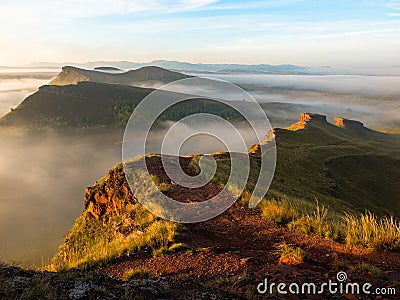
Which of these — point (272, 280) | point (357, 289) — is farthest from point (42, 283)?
point (357, 289)

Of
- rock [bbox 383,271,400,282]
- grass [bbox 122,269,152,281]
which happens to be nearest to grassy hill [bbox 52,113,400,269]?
rock [bbox 383,271,400,282]

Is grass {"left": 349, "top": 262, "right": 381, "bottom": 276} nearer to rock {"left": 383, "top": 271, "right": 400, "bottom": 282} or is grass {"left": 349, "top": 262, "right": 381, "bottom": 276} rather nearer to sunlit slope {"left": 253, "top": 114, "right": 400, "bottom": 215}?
rock {"left": 383, "top": 271, "right": 400, "bottom": 282}

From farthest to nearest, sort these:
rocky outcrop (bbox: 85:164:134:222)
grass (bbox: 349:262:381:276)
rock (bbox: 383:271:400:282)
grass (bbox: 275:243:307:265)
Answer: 1. rocky outcrop (bbox: 85:164:134:222)
2. grass (bbox: 275:243:307:265)
3. grass (bbox: 349:262:381:276)
4. rock (bbox: 383:271:400:282)

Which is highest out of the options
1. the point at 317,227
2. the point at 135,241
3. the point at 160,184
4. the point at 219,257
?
the point at 317,227

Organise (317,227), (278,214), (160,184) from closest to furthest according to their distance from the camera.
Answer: (317,227), (278,214), (160,184)

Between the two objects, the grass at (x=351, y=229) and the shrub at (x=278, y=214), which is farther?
the shrub at (x=278, y=214)

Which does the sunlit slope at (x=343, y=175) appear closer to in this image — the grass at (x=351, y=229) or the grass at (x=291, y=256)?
the grass at (x=351, y=229)

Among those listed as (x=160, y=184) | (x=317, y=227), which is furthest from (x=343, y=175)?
(x=317, y=227)

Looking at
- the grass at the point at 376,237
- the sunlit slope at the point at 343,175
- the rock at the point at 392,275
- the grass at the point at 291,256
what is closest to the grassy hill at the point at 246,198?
the sunlit slope at the point at 343,175

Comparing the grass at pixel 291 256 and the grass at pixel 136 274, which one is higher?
the grass at pixel 291 256

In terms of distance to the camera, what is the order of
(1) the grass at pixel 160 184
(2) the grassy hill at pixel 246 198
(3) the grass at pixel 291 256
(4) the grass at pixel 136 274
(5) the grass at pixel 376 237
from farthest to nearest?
(1) the grass at pixel 160 184
(2) the grassy hill at pixel 246 198
(5) the grass at pixel 376 237
(4) the grass at pixel 136 274
(3) the grass at pixel 291 256

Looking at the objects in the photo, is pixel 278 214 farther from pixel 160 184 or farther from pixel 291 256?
pixel 160 184

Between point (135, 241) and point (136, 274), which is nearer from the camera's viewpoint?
point (136, 274)

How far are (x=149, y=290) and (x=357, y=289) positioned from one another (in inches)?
153
